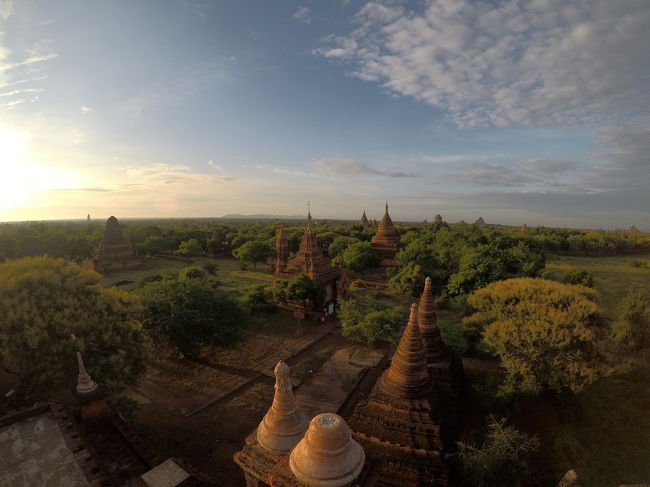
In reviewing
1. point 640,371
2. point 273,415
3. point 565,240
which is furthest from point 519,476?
point 565,240

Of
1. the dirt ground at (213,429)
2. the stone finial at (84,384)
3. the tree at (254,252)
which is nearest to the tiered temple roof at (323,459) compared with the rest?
the dirt ground at (213,429)

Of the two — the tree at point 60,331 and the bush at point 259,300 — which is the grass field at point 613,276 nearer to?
the bush at point 259,300

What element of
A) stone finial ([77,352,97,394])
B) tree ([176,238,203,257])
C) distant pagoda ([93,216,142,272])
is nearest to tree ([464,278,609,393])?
stone finial ([77,352,97,394])

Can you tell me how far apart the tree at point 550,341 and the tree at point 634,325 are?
455 cm

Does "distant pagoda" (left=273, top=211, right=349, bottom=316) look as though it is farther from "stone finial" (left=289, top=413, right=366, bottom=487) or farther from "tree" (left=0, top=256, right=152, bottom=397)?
"stone finial" (left=289, top=413, right=366, bottom=487)

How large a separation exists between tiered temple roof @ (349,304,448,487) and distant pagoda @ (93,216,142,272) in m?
49.0

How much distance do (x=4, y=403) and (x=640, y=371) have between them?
29.1 metres

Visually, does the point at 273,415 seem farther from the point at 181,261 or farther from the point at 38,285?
the point at 181,261

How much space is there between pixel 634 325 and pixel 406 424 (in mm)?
17919

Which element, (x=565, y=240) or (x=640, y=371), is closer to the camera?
(x=640, y=371)

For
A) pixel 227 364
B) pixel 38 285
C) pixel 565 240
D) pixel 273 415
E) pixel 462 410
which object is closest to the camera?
pixel 273 415

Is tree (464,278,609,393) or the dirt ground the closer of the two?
the dirt ground

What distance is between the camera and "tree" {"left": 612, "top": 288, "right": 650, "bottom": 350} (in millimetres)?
18406

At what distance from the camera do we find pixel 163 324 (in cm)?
1695
